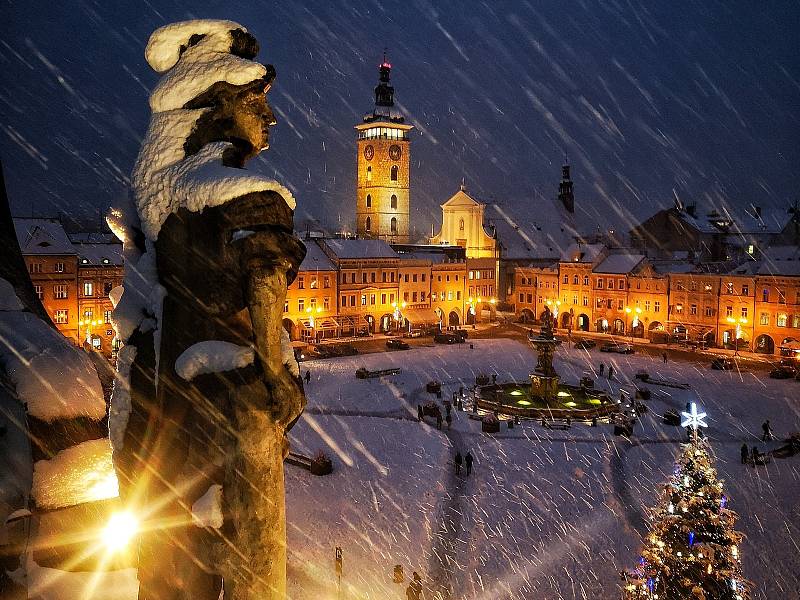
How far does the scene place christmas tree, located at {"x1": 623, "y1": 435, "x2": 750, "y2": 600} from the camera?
11930 mm

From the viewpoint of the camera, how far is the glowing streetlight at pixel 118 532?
470 cm

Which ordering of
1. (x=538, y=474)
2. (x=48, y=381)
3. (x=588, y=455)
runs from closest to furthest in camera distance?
(x=48, y=381), (x=538, y=474), (x=588, y=455)

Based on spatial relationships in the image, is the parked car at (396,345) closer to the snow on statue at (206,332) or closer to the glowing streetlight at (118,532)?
the glowing streetlight at (118,532)

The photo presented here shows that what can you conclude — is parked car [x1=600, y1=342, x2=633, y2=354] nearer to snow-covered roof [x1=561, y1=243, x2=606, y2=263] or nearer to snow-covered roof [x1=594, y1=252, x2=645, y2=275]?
snow-covered roof [x1=594, y1=252, x2=645, y2=275]

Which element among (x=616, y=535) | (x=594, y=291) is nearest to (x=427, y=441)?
(x=616, y=535)

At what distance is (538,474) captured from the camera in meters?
23.6

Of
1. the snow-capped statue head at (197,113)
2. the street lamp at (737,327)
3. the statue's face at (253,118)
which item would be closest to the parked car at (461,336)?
the street lamp at (737,327)

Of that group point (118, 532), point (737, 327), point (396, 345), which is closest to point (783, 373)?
point (737, 327)

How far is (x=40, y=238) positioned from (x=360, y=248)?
88.4 feet

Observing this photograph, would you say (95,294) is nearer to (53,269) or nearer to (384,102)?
(53,269)

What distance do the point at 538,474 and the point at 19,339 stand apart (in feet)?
67.5

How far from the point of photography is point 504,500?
21156 millimetres

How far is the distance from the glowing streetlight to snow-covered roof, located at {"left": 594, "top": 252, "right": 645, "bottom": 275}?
63.1 metres

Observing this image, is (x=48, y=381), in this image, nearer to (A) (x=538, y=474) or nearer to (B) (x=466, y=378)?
(A) (x=538, y=474)
